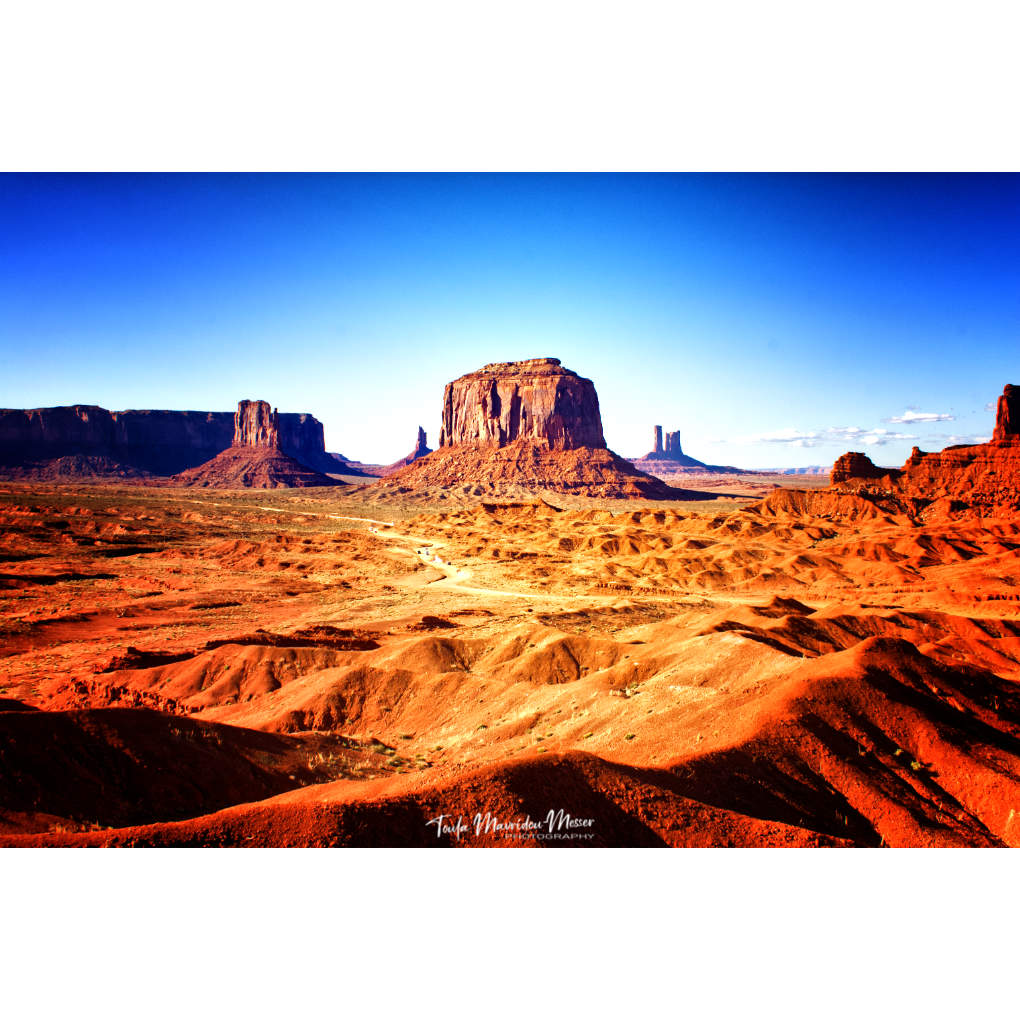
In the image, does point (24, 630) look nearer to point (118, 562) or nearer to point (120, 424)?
point (118, 562)

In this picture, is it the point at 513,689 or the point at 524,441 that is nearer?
the point at 513,689

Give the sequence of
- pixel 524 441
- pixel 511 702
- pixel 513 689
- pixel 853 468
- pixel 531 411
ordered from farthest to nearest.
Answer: pixel 531 411 → pixel 524 441 → pixel 853 468 → pixel 513 689 → pixel 511 702

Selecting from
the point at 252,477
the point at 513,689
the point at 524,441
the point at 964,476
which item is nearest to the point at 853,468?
the point at 964,476

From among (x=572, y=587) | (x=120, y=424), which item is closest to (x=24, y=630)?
(x=572, y=587)

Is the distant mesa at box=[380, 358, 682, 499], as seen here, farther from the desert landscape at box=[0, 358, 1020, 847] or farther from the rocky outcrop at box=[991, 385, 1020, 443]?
the desert landscape at box=[0, 358, 1020, 847]

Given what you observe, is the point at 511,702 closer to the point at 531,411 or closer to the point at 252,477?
the point at 531,411

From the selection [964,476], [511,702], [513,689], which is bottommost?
[511,702]
